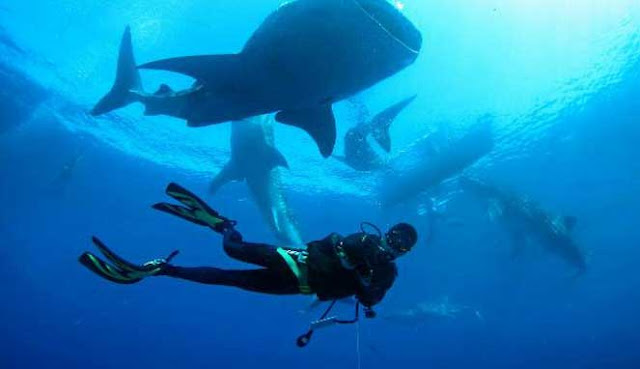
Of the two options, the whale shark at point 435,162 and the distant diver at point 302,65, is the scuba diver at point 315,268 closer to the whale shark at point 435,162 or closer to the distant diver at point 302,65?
the distant diver at point 302,65

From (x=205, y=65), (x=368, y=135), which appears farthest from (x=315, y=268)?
(x=368, y=135)

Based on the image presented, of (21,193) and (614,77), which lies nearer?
(614,77)

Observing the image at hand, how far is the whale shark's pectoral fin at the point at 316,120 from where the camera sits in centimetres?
771

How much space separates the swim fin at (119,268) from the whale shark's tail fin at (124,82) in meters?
5.00

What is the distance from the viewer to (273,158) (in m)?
14.2

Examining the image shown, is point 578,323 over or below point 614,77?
over

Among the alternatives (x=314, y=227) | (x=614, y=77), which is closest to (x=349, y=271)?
(x=614, y=77)

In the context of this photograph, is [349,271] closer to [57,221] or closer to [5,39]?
[5,39]

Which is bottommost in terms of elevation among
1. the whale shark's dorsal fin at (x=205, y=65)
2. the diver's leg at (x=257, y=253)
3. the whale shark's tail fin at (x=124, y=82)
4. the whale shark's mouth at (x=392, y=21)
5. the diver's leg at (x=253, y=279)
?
the diver's leg at (x=253, y=279)

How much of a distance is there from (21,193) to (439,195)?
29879 mm

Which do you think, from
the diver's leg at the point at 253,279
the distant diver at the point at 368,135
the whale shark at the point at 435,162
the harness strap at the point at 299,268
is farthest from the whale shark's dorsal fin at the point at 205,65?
the whale shark at the point at 435,162

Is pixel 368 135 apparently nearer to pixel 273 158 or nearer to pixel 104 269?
pixel 273 158

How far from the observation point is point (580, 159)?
2450 centimetres

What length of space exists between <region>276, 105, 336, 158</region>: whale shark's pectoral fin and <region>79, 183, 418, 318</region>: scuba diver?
10.3ft
